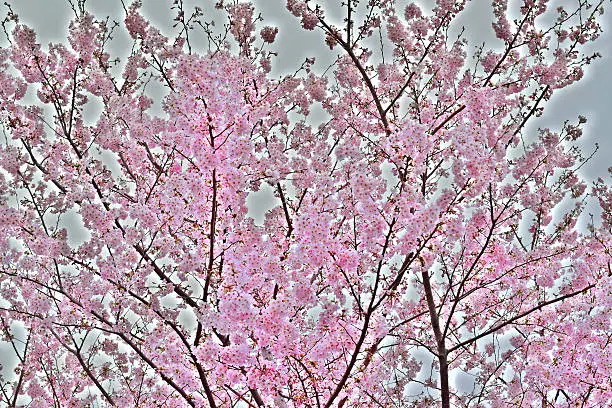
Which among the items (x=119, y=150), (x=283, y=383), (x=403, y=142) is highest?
(x=119, y=150)

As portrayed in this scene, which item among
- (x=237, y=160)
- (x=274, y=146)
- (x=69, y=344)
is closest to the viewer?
(x=237, y=160)

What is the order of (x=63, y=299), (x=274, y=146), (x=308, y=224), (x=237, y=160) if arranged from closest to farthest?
(x=308, y=224) < (x=237, y=160) < (x=63, y=299) < (x=274, y=146)

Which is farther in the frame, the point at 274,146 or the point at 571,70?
the point at 274,146

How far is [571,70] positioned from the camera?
21.2ft

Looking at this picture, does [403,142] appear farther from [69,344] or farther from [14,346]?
[14,346]

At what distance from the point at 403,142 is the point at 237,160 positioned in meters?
1.69

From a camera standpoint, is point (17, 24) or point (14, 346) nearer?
point (17, 24)

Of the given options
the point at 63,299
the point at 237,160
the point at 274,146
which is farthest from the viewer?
the point at 274,146

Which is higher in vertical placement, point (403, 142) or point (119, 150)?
point (119, 150)

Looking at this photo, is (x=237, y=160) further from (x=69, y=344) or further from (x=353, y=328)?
(x=69, y=344)

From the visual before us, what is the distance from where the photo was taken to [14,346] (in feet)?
22.1

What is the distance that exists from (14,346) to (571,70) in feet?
24.6

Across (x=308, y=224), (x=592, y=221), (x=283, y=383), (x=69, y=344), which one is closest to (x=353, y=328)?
(x=283, y=383)

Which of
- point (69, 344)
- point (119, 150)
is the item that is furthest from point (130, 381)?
point (119, 150)
